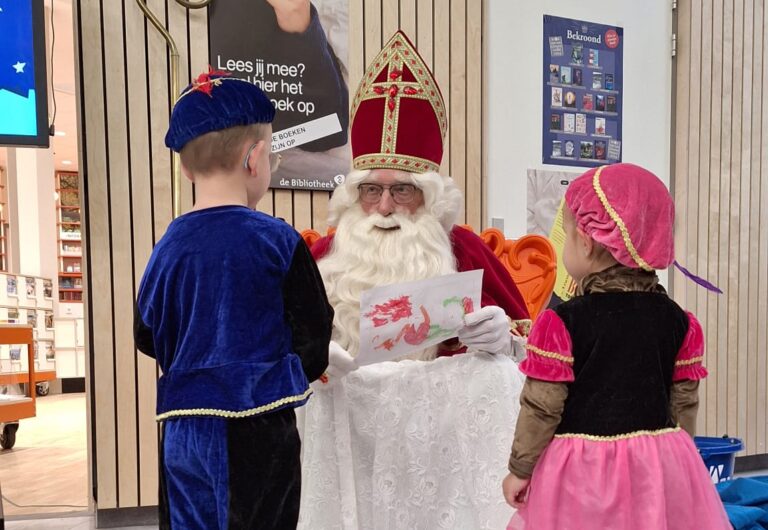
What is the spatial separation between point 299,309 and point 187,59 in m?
2.07

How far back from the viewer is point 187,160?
4.03ft

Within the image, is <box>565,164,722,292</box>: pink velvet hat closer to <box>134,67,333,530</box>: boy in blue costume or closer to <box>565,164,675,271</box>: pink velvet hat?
<box>565,164,675,271</box>: pink velvet hat

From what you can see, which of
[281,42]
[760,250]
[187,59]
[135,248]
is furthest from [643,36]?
[135,248]

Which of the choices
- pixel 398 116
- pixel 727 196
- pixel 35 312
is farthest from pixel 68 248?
pixel 398 116

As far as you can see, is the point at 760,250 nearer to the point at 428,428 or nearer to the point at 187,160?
the point at 428,428

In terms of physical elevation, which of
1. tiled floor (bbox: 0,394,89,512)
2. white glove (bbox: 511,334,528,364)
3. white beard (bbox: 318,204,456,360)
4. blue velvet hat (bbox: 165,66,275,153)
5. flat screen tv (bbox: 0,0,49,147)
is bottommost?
tiled floor (bbox: 0,394,89,512)

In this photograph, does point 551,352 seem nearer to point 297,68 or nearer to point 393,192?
point 393,192

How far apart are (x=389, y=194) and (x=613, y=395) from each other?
94 cm

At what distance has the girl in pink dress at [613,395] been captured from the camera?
1183 millimetres

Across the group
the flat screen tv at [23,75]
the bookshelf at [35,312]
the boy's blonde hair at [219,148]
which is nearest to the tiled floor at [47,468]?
the bookshelf at [35,312]

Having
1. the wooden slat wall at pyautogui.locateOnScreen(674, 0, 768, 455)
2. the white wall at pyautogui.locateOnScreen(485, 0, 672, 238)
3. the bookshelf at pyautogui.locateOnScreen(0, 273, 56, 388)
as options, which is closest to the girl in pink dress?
the white wall at pyautogui.locateOnScreen(485, 0, 672, 238)

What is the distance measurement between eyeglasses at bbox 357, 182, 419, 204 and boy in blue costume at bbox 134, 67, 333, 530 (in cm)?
72

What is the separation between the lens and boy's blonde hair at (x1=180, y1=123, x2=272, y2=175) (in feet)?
3.91

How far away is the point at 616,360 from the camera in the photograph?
3.93 ft
